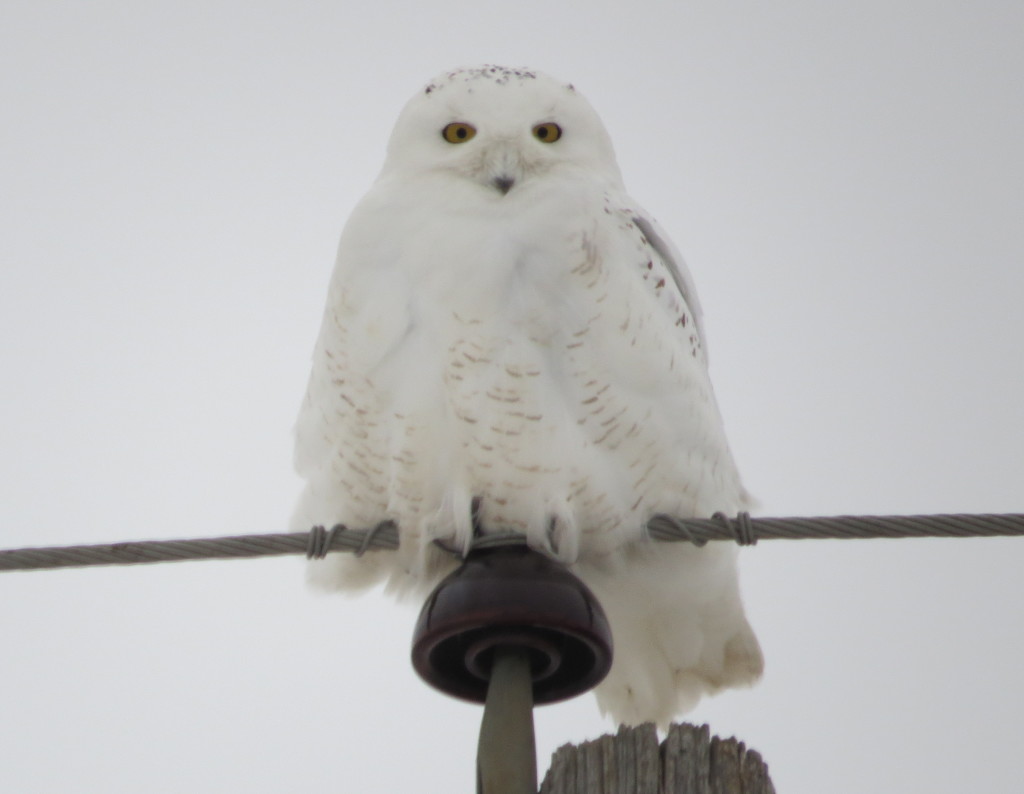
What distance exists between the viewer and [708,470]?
3.88 metres

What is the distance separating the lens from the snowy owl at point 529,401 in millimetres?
3553

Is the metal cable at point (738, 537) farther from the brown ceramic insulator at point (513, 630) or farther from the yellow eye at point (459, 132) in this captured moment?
the yellow eye at point (459, 132)

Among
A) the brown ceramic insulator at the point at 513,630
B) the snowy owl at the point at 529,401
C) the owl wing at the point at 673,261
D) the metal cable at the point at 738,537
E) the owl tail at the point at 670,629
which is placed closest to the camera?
the metal cable at the point at 738,537

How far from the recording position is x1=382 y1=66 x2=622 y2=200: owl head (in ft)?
13.1

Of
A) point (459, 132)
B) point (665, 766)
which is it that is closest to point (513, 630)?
point (665, 766)

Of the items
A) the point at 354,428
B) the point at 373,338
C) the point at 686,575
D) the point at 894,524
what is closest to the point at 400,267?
the point at 373,338

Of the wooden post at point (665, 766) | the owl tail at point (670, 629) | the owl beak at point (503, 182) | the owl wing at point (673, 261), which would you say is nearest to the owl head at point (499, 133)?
the owl beak at point (503, 182)

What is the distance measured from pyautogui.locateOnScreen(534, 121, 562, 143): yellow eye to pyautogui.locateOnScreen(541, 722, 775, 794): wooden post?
223 centimetres

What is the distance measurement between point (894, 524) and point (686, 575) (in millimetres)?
1070

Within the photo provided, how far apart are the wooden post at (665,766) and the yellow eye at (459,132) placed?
223 cm

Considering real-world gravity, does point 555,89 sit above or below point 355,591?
above

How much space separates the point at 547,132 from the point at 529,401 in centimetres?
101

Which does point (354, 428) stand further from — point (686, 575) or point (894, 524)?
point (894, 524)

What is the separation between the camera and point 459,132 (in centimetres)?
414
